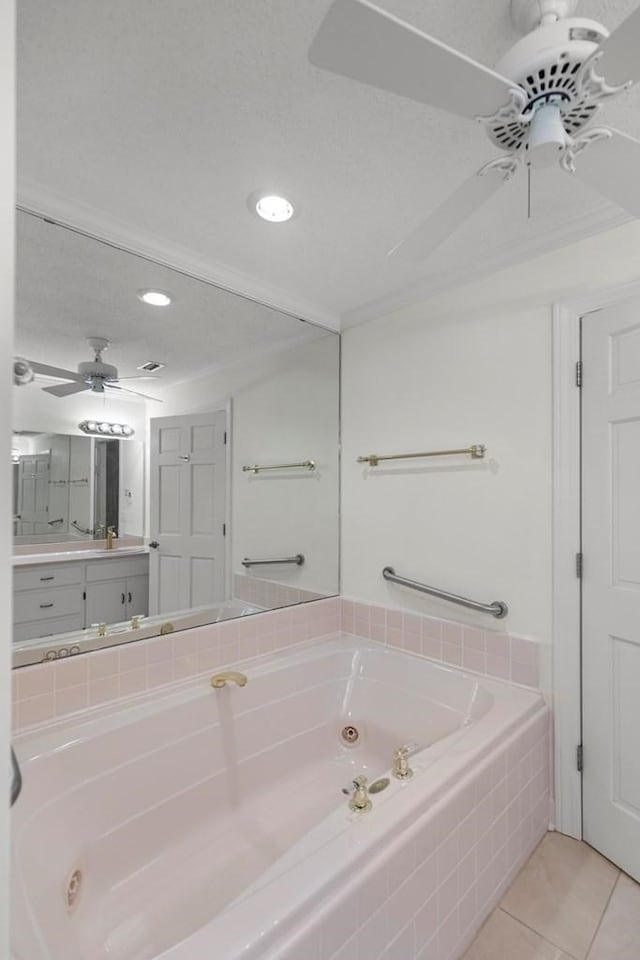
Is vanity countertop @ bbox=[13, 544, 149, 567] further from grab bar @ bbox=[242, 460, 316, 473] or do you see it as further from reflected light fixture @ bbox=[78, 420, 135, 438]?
grab bar @ bbox=[242, 460, 316, 473]

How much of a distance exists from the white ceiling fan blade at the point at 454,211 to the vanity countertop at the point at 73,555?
1563 mm

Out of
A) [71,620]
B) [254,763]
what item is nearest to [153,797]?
[254,763]

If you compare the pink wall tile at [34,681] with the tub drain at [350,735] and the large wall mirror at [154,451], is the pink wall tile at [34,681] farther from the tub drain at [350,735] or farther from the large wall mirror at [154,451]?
the tub drain at [350,735]

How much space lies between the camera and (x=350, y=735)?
210 cm

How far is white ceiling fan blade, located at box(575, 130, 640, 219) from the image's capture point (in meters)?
0.94

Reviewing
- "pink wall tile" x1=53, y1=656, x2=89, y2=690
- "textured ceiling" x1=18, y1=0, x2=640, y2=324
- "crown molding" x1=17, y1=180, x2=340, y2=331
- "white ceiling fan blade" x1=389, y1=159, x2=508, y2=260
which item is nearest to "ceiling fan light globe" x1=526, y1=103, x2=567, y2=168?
"white ceiling fan blade" x1=389, y1=159, x2=508, y2=260

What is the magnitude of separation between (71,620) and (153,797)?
69 centimetres

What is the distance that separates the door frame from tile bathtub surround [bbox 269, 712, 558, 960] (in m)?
0.08

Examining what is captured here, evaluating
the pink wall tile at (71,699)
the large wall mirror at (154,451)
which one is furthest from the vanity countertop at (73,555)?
the pink wall tile at (71,699)

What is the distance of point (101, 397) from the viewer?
1.92 m

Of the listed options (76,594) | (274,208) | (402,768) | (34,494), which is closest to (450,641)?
(402,768)

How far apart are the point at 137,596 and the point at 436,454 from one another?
148cm

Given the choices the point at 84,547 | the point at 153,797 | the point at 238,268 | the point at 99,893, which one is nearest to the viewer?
the point at 99,893

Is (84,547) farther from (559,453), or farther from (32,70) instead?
(559,453)
